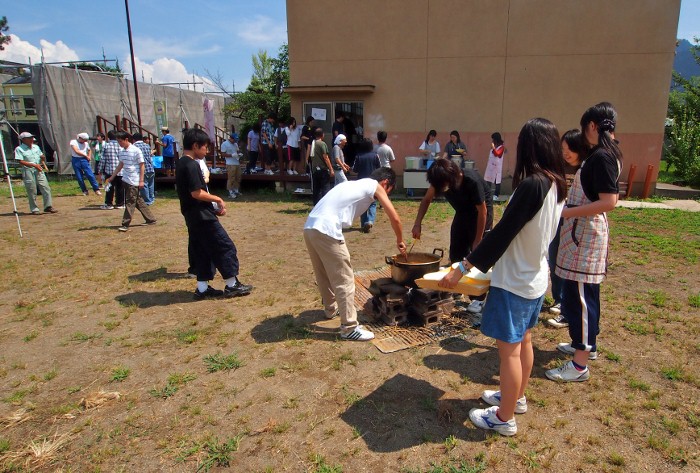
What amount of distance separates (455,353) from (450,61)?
10383mm

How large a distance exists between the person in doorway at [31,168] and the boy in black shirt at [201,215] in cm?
703

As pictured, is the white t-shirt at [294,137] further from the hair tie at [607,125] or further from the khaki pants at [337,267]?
the hair tie at [607,125]

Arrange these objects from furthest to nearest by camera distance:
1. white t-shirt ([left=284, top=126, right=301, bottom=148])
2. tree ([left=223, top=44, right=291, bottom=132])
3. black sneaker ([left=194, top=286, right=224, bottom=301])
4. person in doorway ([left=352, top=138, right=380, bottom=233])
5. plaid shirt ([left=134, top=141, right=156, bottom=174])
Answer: tree ([left=223, top=44, right=291, bottom=132]), white t-shirt ([left=284, top=126, right=301, bottom=148]), plaid shirt ([left=134, top=141, right=156, bottom=174]), person in doorway ([left=352, top=138, right=380, bottom=233]), black sneaker ([left=194, top=286, right=224, bottom=301])

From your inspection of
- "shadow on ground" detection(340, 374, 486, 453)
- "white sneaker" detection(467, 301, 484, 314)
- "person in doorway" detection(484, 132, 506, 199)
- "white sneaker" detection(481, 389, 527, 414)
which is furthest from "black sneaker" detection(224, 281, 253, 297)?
"person in doorway" detection(484, 132, 506, 199)

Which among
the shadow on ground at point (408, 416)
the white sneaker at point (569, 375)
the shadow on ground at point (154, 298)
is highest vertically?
the white sneaker at point (569, 375)

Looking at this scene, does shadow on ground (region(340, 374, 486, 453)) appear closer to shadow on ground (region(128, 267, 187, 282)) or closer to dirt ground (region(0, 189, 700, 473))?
dirt ground (region(0, 189, 700, 473))

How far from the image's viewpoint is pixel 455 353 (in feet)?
11.9

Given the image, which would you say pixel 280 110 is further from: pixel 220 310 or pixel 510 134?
pixel 220 310

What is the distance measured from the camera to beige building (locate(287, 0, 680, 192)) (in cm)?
1110

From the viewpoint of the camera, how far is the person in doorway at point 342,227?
358cm

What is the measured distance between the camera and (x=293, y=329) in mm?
4121

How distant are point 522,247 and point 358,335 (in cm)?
195

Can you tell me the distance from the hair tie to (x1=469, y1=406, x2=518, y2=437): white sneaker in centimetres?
209

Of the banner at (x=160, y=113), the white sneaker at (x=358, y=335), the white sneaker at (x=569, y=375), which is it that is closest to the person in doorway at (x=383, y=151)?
the white sneaker at (x=358, y=335)
